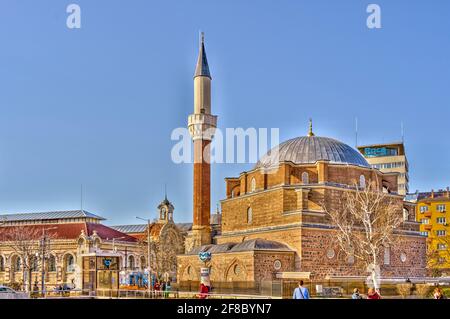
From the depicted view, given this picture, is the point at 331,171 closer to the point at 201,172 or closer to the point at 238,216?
the point at 238,216

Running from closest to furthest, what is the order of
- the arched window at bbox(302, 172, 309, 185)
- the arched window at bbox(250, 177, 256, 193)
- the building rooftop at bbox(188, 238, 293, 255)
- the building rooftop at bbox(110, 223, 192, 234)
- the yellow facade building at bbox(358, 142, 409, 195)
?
the building rooftop at bbox(188, 238, 293, 255)
the arched window at bbox(302, 172, 309, 185)
the arched window at bbox(250, 177, 256, 193)
the building rooftop at bbox(110, 223, 192, 234)
the yellow facade building at bbox(358, 142, 409, 195)

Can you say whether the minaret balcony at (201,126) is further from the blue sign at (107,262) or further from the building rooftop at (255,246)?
the blue sign at (107,262)

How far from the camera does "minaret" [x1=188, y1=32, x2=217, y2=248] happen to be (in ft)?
175

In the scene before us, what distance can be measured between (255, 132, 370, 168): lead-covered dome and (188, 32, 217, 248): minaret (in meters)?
5.48

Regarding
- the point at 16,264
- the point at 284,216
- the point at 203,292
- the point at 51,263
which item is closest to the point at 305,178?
the point at 284,216

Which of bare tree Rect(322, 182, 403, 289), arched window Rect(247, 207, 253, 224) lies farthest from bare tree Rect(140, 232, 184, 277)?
bare tree Rect(322, 182, 403, 289)

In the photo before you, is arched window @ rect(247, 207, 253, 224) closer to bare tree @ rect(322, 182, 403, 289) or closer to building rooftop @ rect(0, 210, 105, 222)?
bare tree @ rect(322, 182, 403, 289)

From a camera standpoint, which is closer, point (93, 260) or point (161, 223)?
point (93, 260)

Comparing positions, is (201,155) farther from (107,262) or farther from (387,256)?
(107,262)

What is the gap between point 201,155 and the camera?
54.0m

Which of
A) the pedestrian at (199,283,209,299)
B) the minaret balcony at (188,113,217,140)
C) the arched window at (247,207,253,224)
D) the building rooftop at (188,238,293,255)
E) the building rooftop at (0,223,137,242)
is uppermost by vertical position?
the minaret balcony at (188,113,217,140)
